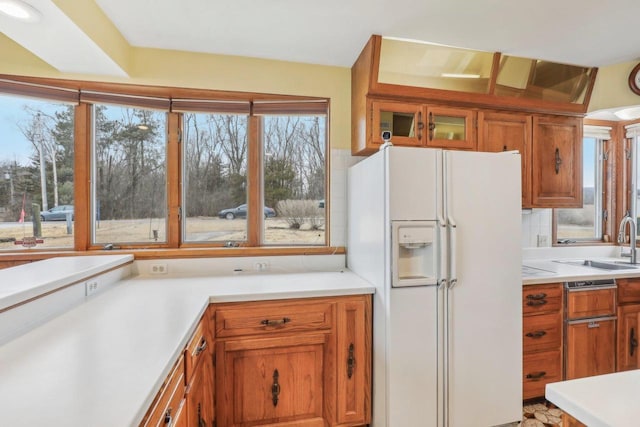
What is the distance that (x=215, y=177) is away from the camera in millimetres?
2400

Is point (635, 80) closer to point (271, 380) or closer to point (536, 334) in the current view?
point (536, 334)

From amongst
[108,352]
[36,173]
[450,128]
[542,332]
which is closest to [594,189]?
[542,332]

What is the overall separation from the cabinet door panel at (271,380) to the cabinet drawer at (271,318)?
0.06m

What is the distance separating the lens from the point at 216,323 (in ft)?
5.52

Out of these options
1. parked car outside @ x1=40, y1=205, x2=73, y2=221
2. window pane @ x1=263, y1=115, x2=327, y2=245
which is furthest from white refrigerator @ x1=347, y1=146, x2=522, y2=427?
parked car outside @ x1=40, y1=205, x2=73, y2=221

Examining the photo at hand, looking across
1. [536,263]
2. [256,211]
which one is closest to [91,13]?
[256,211]

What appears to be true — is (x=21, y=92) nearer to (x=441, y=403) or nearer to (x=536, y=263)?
(x=441, y=403)

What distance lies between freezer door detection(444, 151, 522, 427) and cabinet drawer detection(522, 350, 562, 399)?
26 cm

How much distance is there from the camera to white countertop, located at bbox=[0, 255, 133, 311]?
1179 millimetres

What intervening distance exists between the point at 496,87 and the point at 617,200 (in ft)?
6.37

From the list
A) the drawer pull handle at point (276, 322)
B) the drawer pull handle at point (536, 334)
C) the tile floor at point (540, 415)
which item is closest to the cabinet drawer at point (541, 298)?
the drawer pull handle at point (536, 334)

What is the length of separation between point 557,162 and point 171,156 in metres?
3.11

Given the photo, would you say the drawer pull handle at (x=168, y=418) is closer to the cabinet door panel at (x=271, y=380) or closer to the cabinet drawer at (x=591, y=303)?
the cabinet door panel at (x=271, y=380)

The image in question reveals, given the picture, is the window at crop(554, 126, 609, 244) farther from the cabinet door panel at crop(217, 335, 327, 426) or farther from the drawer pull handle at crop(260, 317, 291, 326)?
the drawer pull handle at crop(260, 317, 291, 326)
